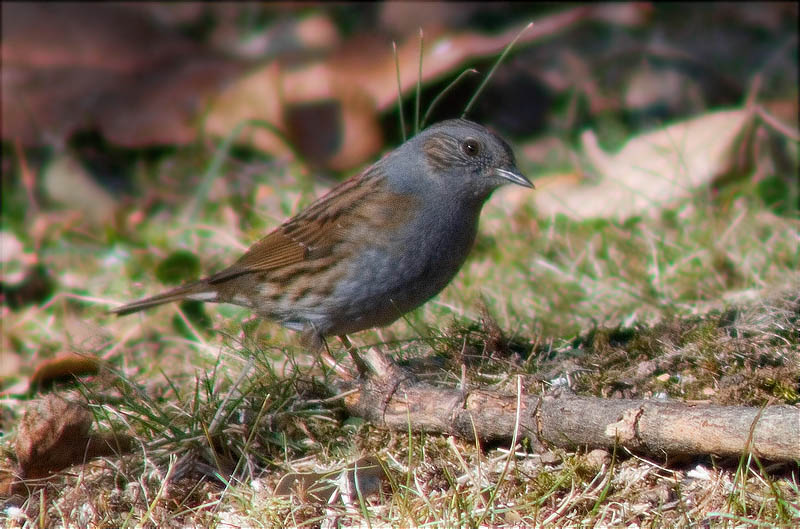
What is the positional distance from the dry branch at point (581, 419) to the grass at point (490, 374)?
68 millimetres

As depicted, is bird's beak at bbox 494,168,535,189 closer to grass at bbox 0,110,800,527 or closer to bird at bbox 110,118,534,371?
bird at bbox 110,118,534,371

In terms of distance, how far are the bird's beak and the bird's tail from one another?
1.54 m

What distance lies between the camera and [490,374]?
365 centimetres

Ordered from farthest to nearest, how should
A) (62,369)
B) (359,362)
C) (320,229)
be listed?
(62,369)
(320,229)
(359,362)

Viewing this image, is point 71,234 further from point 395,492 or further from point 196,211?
point 395,492

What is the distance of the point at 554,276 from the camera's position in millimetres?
5176

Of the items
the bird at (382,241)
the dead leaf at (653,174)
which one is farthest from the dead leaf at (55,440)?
the dead leaf at (653,174)

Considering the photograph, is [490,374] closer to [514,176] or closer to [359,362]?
[359,362]

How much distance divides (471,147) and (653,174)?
2019 millimetres

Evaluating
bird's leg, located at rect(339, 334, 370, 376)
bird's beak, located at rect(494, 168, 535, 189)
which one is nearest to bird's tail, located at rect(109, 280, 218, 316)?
bird's leg, located at rect(339, 334, 370, 376)

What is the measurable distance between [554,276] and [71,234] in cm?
358

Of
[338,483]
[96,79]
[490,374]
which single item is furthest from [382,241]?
[96,79]

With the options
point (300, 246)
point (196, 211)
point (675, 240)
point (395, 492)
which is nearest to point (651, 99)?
point (675, 240)

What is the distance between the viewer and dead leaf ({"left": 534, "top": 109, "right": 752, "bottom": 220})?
5848 millimetres
